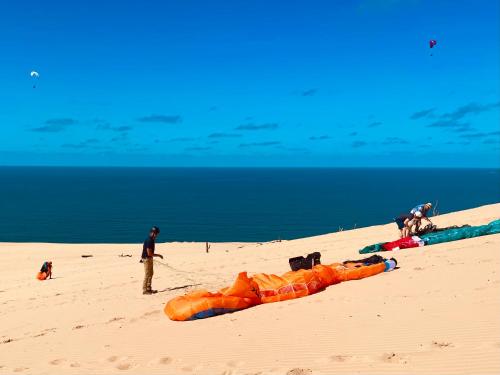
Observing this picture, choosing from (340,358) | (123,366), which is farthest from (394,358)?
(123,366)

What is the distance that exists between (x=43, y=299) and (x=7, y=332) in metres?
3.26

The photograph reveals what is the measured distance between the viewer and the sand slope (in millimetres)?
5801

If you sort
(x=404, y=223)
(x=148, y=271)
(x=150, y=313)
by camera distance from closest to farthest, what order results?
1. (x=150, y=313)
2. (x=148, y=271)
3. (x=404, y=223)

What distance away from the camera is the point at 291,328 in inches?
290

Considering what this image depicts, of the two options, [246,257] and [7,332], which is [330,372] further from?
[246,257]

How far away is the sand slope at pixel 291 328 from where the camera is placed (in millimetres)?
5801

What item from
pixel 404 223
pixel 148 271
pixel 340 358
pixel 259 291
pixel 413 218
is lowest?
pixel 340 358

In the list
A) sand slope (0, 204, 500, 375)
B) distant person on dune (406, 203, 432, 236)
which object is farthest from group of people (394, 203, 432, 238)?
sand slope (0, 204, 500, 375)

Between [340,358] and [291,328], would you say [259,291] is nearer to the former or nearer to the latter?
[291,328]

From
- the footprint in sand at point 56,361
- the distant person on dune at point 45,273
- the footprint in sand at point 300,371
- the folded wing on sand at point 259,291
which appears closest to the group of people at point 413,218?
the folded wing on sand at point 259,291

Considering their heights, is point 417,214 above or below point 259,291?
above

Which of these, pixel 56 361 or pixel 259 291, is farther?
pixel 259 291

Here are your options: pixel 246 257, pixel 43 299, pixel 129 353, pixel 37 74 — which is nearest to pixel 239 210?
pixel 37 74

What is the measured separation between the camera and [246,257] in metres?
17.0
